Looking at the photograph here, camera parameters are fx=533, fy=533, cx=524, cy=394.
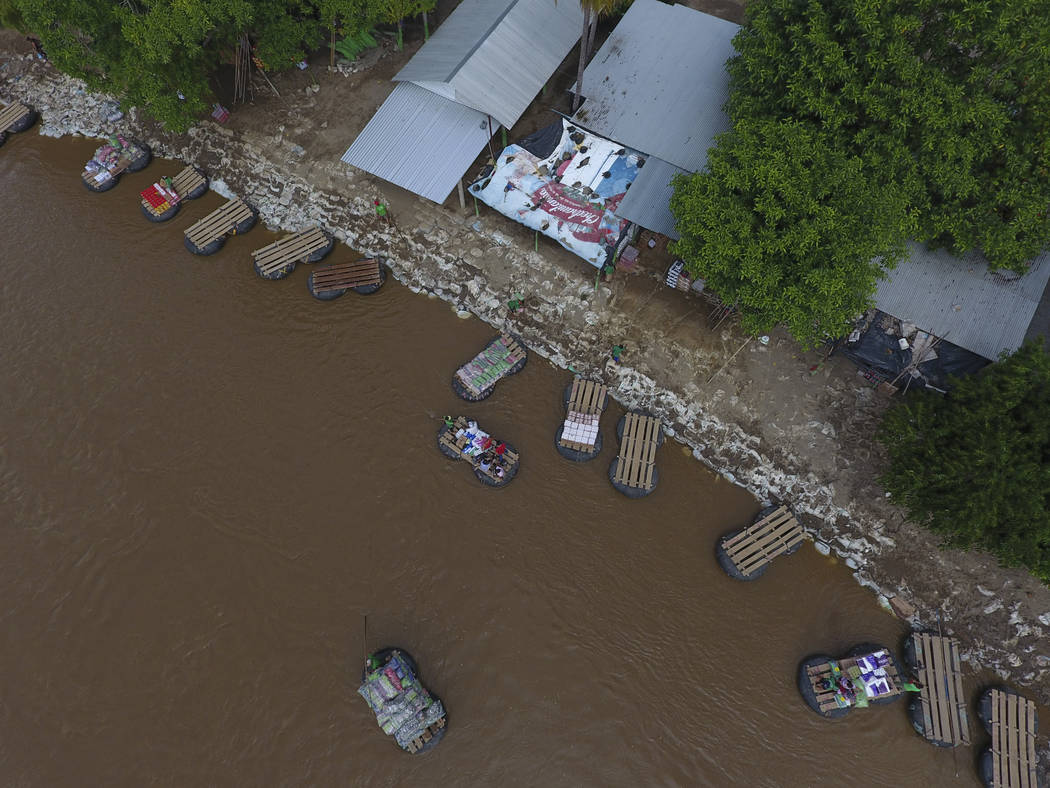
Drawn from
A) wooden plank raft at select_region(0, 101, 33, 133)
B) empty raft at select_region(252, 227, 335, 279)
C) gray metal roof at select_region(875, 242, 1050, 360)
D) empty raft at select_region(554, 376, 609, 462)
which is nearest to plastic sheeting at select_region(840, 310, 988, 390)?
gray metal roof at select_region(875, 242, 1050, 360)

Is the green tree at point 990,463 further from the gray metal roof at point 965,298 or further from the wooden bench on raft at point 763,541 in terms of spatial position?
the wooden bench on raft at point 763,541

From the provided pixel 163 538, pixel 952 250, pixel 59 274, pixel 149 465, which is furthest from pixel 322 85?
pixel 952 250

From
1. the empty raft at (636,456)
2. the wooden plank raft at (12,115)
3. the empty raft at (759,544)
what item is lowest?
the empty raft at (759,544)

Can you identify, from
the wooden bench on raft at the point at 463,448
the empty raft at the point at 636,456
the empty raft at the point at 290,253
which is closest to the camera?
the empty raft at the point at 636,456

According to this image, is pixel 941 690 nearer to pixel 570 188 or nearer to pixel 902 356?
pixel 902 356

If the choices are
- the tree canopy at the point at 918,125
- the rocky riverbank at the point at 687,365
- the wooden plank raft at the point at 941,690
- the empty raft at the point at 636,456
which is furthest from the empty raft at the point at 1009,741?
the tree canopy at the point at 918,125

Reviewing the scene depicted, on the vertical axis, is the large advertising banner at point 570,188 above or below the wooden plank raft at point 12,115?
above

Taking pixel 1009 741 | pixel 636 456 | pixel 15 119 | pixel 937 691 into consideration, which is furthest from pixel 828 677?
pixel 15 119

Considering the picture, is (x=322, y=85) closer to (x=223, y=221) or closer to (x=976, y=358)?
(x=223, y=221)
